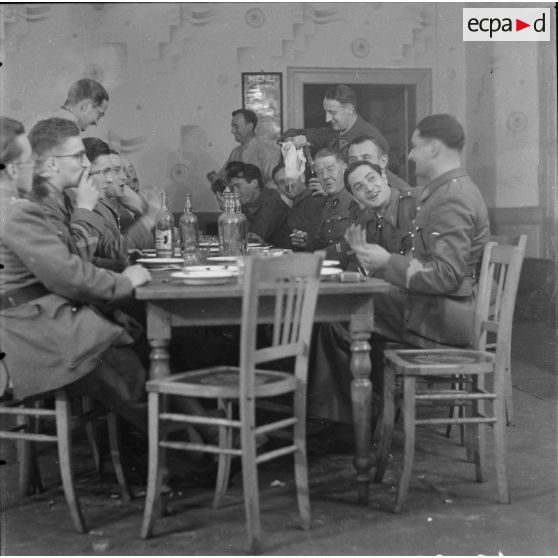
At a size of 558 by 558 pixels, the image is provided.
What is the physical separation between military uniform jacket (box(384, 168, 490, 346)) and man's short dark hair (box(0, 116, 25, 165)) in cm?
138

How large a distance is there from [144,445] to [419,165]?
62.9 inches

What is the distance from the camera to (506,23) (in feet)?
9.19

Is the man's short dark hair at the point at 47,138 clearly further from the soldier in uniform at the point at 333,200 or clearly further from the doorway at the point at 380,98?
the doorway at the point at 380,98

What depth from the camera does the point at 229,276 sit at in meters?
2.61

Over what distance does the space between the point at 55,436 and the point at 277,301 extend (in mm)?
802

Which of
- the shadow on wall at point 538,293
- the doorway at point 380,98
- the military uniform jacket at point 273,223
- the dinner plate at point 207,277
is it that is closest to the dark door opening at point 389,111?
the doorway at point 380,98

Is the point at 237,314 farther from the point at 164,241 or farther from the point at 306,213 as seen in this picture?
the point at 306,213

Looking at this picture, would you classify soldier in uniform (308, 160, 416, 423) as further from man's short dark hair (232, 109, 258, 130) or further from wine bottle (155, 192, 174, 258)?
man's short dark hair (232, 109, 258, 130)

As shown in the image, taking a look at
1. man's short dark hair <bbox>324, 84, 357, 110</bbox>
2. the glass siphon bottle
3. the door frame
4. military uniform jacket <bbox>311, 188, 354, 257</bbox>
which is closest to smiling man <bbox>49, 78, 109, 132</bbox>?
the glass siphon bottle

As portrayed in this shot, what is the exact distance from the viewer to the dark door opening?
296 inches

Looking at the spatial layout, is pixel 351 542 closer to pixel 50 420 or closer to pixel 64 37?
pixel 50 420

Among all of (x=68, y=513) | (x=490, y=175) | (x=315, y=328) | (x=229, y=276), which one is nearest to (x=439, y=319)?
(x=315, y=328)

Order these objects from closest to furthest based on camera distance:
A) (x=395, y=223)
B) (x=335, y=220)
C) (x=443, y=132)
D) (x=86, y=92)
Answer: (x=443, y=132), (x=395, y=223), (x=86, y=92), (x=335, y=220)

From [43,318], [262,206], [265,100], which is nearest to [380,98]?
[265,100]
